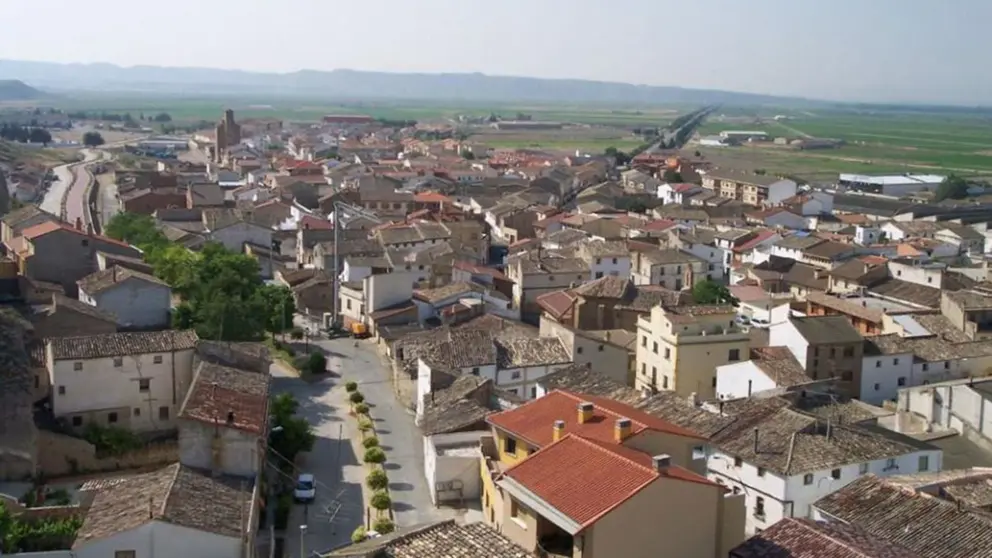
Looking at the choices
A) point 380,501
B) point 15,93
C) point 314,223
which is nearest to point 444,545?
point 380,501

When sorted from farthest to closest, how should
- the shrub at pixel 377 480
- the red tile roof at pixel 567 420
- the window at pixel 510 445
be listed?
1. the shrub at pixel 377 480
2. the window at pixel 510 445
3. the red tile roof at pixel 567 420

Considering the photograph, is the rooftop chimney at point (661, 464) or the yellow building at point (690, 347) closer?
the rooftop chimney at point (661, 464)

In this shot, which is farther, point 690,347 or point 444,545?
point 690,347

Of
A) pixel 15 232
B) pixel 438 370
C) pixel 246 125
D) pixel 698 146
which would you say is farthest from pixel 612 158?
pixel 438 370

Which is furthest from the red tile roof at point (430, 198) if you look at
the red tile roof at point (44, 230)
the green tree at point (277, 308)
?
the red tile roof at point (44, 230)

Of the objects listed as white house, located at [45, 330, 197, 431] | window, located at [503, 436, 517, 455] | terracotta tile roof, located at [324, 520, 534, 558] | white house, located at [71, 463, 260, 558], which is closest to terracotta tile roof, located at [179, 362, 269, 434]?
white house, located at [45, 330, 197, 431]

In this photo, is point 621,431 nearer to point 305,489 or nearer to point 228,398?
point 305,489

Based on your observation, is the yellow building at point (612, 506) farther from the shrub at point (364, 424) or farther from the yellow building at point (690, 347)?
the yellow building at point (690, 347)
